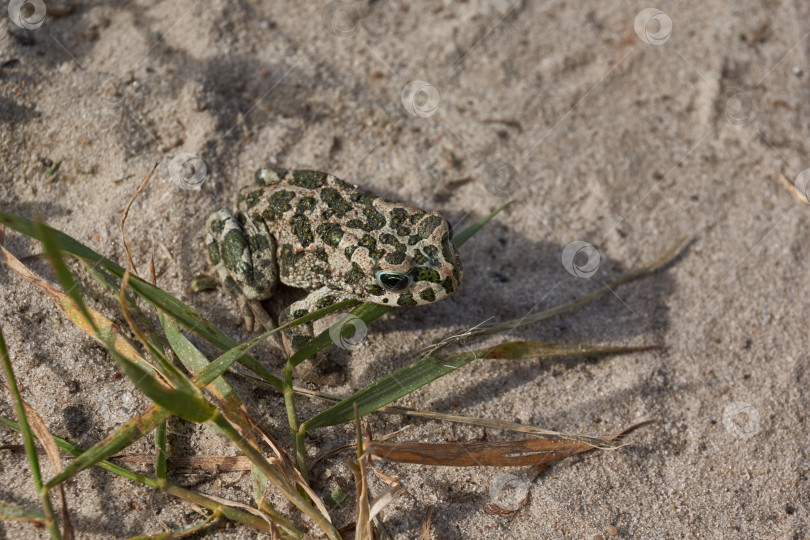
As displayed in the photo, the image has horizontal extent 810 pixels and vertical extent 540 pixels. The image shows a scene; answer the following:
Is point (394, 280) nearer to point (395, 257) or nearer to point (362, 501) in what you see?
point (395, 257)

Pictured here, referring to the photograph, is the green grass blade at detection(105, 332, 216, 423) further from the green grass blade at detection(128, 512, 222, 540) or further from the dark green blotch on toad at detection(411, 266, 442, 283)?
the dark green blotch on toad at detection(411, 266, 442, 283)

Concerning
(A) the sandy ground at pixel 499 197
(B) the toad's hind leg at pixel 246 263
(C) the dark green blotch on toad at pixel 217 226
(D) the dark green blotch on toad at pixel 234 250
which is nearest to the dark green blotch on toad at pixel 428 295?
(A) the sandy ground at pixel 499 197

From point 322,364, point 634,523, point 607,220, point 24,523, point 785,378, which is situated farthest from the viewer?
point 607,220

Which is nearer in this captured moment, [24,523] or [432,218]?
[24,523]

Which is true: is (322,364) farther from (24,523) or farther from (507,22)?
(507,22)

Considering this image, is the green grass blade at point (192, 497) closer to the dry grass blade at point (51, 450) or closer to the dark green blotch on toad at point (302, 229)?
the dry grass blade at point (51, 450)

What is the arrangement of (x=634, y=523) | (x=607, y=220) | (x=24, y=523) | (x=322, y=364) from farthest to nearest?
(x=607, y=220)
(x=322, y=364)
(x=634, y=523)
(x=24, y=523)

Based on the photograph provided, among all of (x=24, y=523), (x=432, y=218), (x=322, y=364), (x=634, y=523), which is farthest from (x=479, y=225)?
(x=24, y=523)
